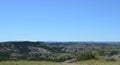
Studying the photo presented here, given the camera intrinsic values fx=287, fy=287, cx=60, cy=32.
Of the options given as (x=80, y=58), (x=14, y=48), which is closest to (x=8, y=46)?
(x=14, y=48)

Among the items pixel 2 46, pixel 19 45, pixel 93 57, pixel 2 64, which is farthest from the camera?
pixel 19 45

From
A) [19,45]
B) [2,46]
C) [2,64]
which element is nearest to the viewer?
[2,64]

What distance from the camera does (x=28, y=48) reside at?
199250 millimetres

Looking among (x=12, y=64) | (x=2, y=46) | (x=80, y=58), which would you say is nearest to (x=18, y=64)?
(x=12, y=64)

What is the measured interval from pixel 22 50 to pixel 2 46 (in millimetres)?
13283

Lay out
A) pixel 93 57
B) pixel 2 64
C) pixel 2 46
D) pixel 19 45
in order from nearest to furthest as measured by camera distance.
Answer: pixel 2 64 → pixel 93 57 → pixel 2 46 → pixel 19 45

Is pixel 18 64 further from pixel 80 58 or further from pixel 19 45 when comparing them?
pixel 19 45

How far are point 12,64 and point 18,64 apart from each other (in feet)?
1.87

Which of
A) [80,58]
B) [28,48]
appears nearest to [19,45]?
[28,48]

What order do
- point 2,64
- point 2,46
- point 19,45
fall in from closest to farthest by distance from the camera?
point 2,64 < point 2,46 < point 19,45

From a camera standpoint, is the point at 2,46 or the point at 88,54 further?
the point at 2,46

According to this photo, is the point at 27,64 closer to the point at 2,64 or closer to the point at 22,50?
the point at 2,64

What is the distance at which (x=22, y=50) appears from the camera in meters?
190

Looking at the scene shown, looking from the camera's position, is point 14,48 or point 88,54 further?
point 14,48
